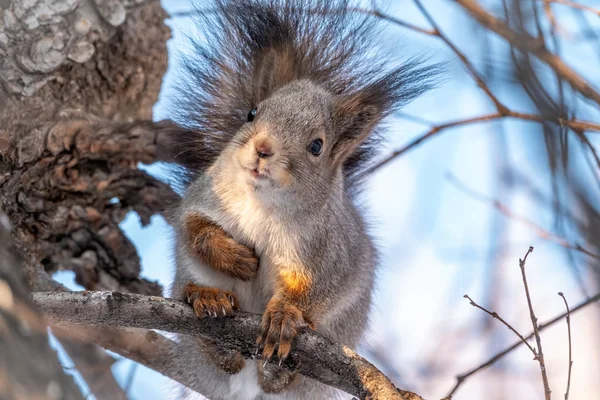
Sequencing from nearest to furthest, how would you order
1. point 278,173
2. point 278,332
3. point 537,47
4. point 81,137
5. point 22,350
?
point 22,350, point 537,47, point 278,332, point 278,173, point 81,137

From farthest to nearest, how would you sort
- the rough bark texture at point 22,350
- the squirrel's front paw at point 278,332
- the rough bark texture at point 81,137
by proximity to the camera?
the rough bark texture at point 81,137
the squirrel's front paw at point 278,332
the rough bark texture at point 22,350

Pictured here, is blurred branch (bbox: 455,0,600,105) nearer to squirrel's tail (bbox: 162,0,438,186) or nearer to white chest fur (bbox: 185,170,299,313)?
squirrel's tail (bbox: 162,0,438,186)

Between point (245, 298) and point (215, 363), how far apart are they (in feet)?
1.00

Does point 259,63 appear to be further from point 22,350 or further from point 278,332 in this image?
point 22,350

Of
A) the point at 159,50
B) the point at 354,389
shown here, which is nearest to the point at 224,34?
the point at 159,50

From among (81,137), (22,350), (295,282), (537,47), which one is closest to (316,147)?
(295,282)

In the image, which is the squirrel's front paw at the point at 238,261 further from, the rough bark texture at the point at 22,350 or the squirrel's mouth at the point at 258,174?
the rough bark texture at the point at 22,350

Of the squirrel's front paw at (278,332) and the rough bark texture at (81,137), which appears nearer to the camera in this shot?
the squirrel's front paw at (278,332)

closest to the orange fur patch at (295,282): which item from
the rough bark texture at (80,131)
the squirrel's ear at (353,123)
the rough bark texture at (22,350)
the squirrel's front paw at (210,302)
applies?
the squirrel's front paw at (210,302)

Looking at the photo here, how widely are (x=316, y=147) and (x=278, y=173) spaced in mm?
345

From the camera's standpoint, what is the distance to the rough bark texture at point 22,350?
1.28 meters

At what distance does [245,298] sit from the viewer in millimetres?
2854

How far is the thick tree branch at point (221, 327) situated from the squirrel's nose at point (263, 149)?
53cm

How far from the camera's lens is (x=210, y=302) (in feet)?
8.28
